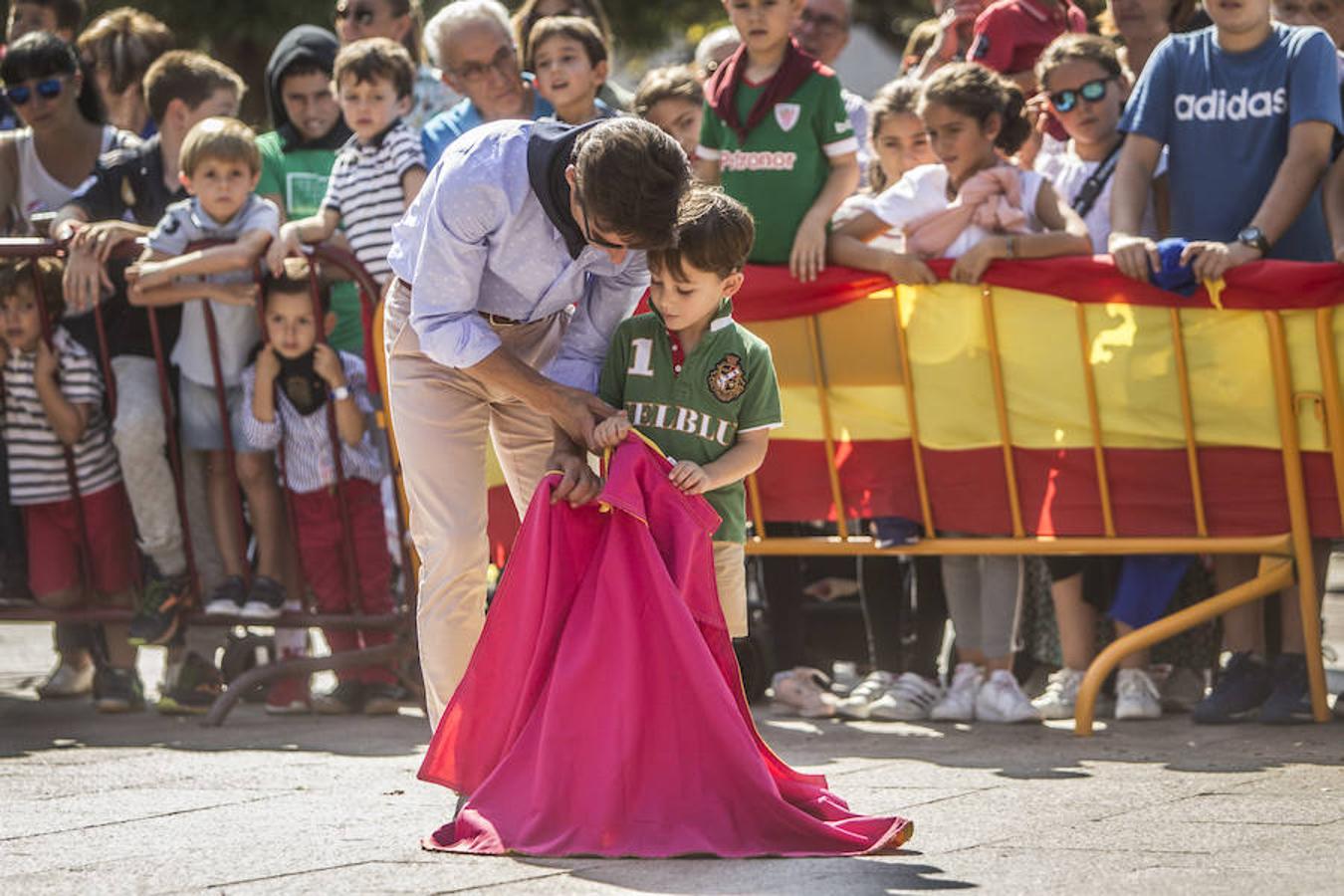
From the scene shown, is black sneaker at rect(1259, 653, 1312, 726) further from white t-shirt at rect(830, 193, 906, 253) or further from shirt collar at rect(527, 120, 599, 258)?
shirt collar at rect(527, 120, 599, 258)

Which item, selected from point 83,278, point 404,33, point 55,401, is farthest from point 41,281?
point 404,33

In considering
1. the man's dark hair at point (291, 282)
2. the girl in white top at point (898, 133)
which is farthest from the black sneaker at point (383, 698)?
the girl in white top at point (898, 133)

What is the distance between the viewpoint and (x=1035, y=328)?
7.13 m

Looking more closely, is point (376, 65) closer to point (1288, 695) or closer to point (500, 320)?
point (500, 320)

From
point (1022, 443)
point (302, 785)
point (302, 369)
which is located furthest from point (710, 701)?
point (302, 369)

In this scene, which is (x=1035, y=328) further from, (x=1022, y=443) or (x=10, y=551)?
(x=10, y=551)

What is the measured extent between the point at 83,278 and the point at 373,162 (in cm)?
110

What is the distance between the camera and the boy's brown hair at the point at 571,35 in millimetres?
7867

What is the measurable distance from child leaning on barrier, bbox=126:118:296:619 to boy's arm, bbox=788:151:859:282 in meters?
1.85

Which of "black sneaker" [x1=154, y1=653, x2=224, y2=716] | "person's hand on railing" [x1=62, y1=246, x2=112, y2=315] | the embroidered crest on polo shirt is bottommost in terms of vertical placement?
"black sneaker" [x1=154, y1=653, x2=224, y2=716]

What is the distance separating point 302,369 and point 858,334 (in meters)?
1.97

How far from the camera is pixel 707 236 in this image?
5180mm

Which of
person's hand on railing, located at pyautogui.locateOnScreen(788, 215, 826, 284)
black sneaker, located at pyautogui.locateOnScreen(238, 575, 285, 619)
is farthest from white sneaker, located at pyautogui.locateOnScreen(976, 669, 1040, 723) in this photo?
black sneaker, located at pyautogui.locateOnScreen(238, 575, 285, 619)

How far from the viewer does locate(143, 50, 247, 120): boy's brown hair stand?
27.6ft
